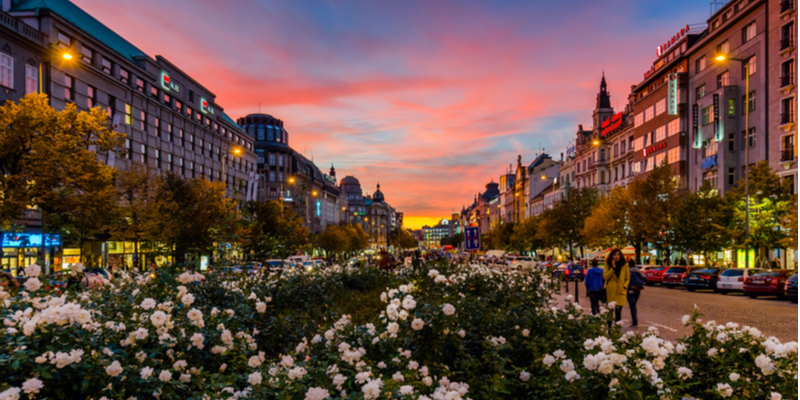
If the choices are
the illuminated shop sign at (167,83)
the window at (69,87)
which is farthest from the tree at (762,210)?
the illuminated shop sign at (167,83)

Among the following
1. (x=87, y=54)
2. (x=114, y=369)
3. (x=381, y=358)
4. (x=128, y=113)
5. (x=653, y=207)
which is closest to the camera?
(x=114, y=369)

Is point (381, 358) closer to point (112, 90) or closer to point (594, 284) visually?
point (594, 284)

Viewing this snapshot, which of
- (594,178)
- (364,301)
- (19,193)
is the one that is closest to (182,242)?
(19,193)

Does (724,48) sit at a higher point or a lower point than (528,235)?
higher

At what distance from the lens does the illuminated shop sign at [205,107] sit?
63.8 meters

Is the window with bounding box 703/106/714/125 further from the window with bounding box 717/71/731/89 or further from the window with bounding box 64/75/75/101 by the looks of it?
the window with bounding box 64/75/75/101

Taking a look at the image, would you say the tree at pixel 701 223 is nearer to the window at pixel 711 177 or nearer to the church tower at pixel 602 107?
the window at pixel 711 177

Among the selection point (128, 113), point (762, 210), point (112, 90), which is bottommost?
point (762, 210)

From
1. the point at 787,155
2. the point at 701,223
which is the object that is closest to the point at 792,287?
the point at 701,223

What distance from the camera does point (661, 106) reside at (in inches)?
2201

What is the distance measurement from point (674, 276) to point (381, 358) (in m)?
33.1

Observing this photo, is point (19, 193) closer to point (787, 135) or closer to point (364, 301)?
point (364, 301)

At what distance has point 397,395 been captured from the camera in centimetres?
381

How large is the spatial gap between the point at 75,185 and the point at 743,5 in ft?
157
